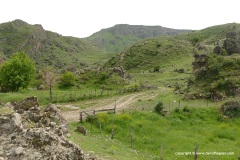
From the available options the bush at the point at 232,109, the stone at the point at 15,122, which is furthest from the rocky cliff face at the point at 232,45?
the stone at the point at 15,122

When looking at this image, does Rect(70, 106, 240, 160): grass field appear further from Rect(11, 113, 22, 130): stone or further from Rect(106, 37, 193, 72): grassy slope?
Rect(106, 37, 193, 72): grassy slope

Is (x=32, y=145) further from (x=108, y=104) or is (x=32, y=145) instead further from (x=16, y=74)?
(x=16, y=74)

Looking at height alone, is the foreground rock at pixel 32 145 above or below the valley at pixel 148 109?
above

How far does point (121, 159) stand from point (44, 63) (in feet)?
610

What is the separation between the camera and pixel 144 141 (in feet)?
99.4

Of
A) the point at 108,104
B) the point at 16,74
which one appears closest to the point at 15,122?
the point at 108,104

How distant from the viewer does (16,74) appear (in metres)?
52.3

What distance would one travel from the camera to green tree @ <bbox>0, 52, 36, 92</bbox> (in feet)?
171

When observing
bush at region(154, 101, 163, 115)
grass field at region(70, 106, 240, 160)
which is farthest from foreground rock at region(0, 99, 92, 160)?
bush at region(154, 101, 163, 115)

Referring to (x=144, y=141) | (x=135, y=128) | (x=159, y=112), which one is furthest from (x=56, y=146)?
(x=159, y=112)

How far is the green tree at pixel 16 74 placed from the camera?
2053 inches

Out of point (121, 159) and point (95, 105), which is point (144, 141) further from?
point (95, 105)

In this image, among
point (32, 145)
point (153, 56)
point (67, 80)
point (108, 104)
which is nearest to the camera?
point (32, 145)

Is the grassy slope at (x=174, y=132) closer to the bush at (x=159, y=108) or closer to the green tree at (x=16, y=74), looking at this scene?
the bush at (x=159, y=108)
